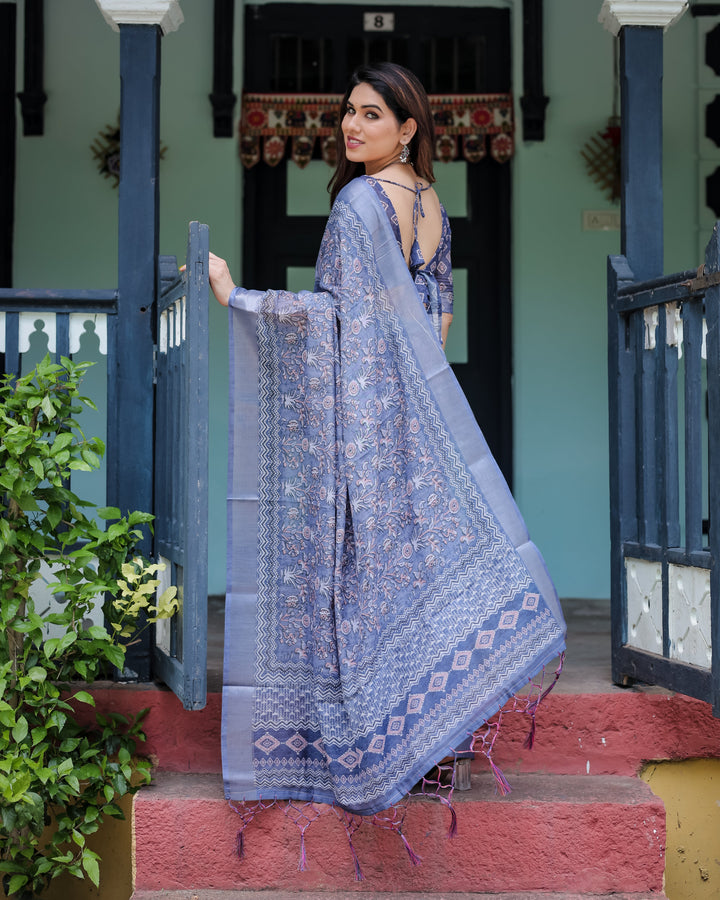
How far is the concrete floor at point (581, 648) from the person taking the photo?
3227 millimetres

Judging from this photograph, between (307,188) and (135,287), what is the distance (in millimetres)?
2311

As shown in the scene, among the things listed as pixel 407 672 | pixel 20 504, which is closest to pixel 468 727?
pixel 407 672

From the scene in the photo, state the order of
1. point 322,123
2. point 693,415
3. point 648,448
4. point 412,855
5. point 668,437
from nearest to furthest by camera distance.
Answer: point 412,855
point 693,415
point 668,437
point 648,448
point 322,123

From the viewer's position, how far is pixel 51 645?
271 centimetres

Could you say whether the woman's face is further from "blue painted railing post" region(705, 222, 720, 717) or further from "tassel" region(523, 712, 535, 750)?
"tassel" region(523, 712, 535, 750)

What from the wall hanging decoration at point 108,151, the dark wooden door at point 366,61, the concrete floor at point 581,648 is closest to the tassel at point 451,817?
the concrete floor at point 581,648

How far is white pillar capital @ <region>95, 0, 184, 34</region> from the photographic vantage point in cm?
326

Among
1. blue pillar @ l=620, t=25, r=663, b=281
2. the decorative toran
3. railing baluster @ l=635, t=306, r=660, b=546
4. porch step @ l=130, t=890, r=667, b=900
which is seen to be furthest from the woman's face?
the decorative toran

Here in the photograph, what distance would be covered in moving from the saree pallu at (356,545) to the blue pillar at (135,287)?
0.58 meters

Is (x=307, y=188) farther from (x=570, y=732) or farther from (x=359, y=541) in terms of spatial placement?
(x=570, y=732)

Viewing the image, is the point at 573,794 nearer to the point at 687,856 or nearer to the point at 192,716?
the point at 687,856

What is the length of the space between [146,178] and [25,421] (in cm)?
100

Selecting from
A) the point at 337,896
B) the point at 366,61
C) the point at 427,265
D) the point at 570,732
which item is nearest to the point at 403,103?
the point at 427,265

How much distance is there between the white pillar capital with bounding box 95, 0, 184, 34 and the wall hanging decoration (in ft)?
6.57
